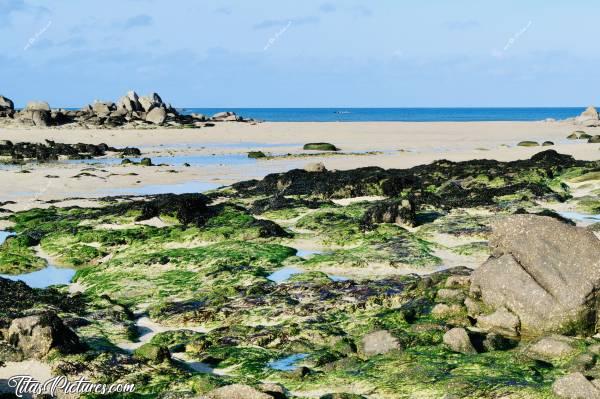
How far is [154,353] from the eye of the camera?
10242 mm

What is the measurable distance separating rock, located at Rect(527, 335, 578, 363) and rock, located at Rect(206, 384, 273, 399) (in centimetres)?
404

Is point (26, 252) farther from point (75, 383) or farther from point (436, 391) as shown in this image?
point (436, 391)

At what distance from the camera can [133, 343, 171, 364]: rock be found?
10203 mm

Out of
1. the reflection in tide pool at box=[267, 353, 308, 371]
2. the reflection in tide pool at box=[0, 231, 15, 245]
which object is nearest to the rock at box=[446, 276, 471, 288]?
the reflection in tide pool at box=[267, 353, 308, 371]

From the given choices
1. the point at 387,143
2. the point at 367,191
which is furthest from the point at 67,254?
the point at 387,143

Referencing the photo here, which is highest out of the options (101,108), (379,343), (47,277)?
(101,108)

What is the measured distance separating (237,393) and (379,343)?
2794mm

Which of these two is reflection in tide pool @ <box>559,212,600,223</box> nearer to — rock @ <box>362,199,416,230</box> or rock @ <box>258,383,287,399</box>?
rock @ <box>362,199,416,230</box>

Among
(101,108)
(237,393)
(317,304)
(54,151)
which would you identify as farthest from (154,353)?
(101,108)

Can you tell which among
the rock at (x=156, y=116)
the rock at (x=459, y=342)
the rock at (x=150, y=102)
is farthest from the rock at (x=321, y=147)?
the rock at (x=150, y=102)

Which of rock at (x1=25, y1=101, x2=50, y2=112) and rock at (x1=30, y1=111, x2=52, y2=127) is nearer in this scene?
rock at (x1=30, y1=111, x2=52, y2=127)

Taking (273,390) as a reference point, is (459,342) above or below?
above

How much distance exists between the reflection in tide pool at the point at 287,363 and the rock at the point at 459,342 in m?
2.18

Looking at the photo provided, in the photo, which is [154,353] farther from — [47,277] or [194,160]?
[194,160]
